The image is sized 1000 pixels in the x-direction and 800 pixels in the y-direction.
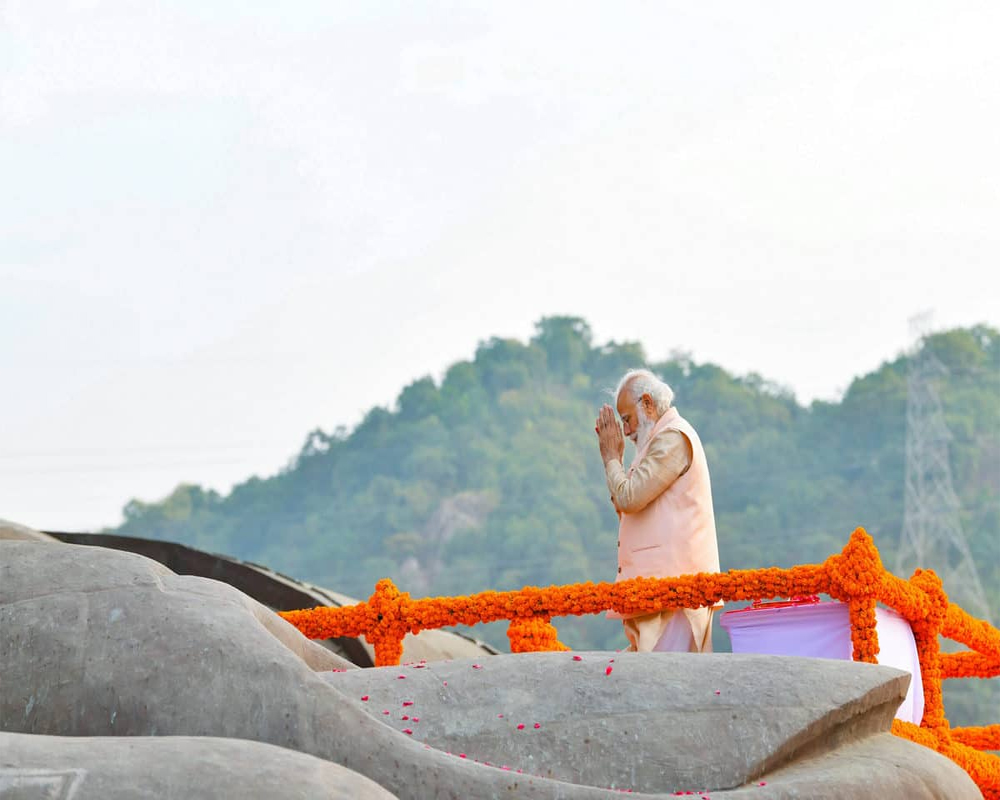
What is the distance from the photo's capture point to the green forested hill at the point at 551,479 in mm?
43875

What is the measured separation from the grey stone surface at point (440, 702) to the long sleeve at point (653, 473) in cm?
214

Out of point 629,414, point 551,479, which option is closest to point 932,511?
point 551,479

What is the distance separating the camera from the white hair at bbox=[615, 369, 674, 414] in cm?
688

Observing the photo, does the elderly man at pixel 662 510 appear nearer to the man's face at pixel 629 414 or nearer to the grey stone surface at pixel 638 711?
the man's face at pixel 629 414

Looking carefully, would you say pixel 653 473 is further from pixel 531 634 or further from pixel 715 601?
pixel 531 634

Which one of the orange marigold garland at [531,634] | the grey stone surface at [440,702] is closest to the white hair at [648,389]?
the orange marigold garland at [531,634]

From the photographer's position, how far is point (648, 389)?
6895 mm

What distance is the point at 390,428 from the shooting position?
1994 inches

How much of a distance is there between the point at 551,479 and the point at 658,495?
1555 inches

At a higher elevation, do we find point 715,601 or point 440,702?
point 715,601

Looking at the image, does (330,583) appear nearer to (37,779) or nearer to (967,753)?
(967,753)

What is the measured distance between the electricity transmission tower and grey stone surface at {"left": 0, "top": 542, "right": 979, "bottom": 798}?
37.2m

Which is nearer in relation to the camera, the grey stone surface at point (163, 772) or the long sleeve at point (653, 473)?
the grey stone surface at point (163, 772)

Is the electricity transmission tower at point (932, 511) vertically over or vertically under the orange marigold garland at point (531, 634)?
over
